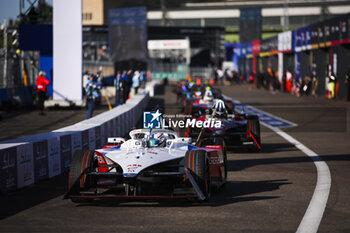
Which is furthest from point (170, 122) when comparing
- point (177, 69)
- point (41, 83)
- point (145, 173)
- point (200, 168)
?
point (177, 69)

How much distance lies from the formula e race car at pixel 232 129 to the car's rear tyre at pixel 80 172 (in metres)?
5.91

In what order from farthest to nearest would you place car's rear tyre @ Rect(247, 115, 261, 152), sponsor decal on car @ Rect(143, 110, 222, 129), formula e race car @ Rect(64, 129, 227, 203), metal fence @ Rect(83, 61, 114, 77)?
metal fence @ Rect(83, 61, 114, 77), car's rear tyre @ Rect(247, 115, 261, 152), sponsor decal on car @ Rect(143, 110, 222, 129), formula e race car @ Rect(64, 129, 227, 203)

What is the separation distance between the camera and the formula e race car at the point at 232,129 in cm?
1631

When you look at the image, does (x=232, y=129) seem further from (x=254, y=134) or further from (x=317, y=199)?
(x=317, y=199)

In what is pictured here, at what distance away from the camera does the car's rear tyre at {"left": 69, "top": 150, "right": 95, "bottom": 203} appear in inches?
368

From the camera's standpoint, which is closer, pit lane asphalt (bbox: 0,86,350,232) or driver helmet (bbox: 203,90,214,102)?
pit lane asphalt (bbox: 0,86,350,232)

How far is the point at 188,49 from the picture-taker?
94750mm

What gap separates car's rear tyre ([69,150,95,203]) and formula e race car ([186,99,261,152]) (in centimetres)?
591

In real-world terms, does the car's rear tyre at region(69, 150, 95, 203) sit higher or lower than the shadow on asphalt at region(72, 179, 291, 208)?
higher

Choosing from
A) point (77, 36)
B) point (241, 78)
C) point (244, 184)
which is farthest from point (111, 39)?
point (244, 184)

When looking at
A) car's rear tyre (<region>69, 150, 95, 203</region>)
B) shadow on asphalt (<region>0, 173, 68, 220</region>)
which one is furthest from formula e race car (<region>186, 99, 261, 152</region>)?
car's rear tyre (<region>69, 150, 95, 203</region>)

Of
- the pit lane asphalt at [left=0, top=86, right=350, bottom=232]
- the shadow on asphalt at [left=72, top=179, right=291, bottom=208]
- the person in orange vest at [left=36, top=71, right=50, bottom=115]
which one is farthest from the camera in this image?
the person in orange vest at [left=36, top=71, right=50, bottom=115]

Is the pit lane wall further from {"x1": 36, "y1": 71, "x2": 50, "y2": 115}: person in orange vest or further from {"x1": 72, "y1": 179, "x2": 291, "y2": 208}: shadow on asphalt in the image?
{"x1": 36, "y1": 71, "x2": 50, "y2": 115}: person in orange vest

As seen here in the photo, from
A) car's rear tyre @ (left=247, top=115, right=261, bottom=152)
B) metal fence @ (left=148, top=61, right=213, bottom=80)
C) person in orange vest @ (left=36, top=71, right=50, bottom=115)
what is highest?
metal fence @ (left=148, top=61, right=213, bottom=80)
